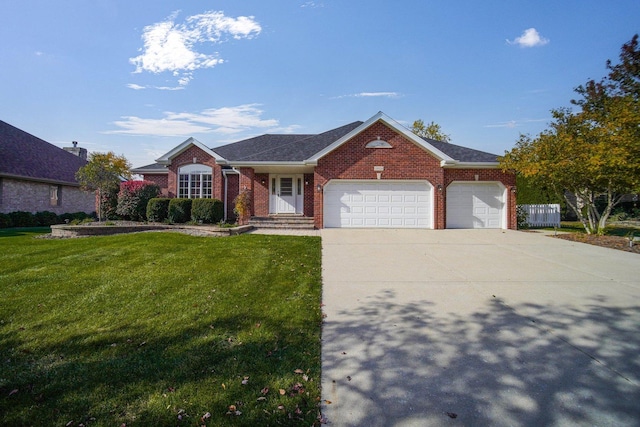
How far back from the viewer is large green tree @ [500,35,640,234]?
10727mm

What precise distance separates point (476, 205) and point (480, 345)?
13.1 meters

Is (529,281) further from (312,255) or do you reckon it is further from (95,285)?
(95,285)

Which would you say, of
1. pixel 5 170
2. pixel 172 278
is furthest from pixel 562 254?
pixel 5 170

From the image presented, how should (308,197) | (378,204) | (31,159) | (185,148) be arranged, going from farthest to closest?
1. (31,159)
2. (185,148)
3. (308,197)
4. (378,204)

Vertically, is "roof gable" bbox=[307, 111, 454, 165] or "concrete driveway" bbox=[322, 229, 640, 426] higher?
"roof gable" bbox=[307, 111, 454, 165]

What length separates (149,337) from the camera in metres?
3.79

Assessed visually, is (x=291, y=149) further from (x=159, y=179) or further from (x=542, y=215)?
(x=542, y=215)

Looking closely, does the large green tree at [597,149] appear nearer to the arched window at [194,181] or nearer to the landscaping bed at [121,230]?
the landscaping bed at [121,230]

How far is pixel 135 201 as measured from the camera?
15.7 m

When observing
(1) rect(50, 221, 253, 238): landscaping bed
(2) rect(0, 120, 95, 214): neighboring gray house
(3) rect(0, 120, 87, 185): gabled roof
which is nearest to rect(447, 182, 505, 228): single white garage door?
(1) rect(50, 221, 253, 238): landscaping bed

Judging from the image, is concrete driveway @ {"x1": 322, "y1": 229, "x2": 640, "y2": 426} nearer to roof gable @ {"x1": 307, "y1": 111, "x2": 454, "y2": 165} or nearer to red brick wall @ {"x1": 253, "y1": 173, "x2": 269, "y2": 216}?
roof gable @ {"x1": 307, "y1": 111, "x2": 454, "y2": 165}

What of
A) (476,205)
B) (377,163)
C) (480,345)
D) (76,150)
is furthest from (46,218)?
(476,205)

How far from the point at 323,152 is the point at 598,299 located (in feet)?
36.0

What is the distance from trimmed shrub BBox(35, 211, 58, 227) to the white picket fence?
27510mm
